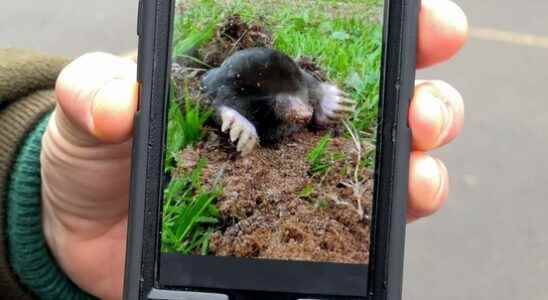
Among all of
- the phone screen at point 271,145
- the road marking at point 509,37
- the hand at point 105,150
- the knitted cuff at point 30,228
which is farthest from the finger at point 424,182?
the road marking at point 509,37

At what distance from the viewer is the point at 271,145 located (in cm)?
72

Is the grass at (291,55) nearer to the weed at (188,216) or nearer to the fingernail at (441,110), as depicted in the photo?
the weed at (188,216)

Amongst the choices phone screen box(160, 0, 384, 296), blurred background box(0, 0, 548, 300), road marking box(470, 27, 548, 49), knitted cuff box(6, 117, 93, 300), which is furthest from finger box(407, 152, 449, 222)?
road marking box(470, 27, 548, 49)

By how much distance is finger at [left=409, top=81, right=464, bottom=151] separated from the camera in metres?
0.76

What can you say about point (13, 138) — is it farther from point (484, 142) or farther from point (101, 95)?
point (484, 142)

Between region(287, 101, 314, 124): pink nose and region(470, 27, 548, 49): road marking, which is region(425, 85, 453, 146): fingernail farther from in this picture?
region(470, 27, 548, 49): road marking

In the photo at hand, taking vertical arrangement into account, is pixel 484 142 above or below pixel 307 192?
above

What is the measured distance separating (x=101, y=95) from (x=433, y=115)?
36cm

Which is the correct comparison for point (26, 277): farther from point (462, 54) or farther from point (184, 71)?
point (462, 54)

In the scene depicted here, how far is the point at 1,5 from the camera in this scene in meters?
2.25

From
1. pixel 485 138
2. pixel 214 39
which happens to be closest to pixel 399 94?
pixel 214 39

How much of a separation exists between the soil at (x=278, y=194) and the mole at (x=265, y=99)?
0.01 metres

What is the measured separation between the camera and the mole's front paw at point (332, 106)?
721 mm

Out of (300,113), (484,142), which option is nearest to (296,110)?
(300,113)
